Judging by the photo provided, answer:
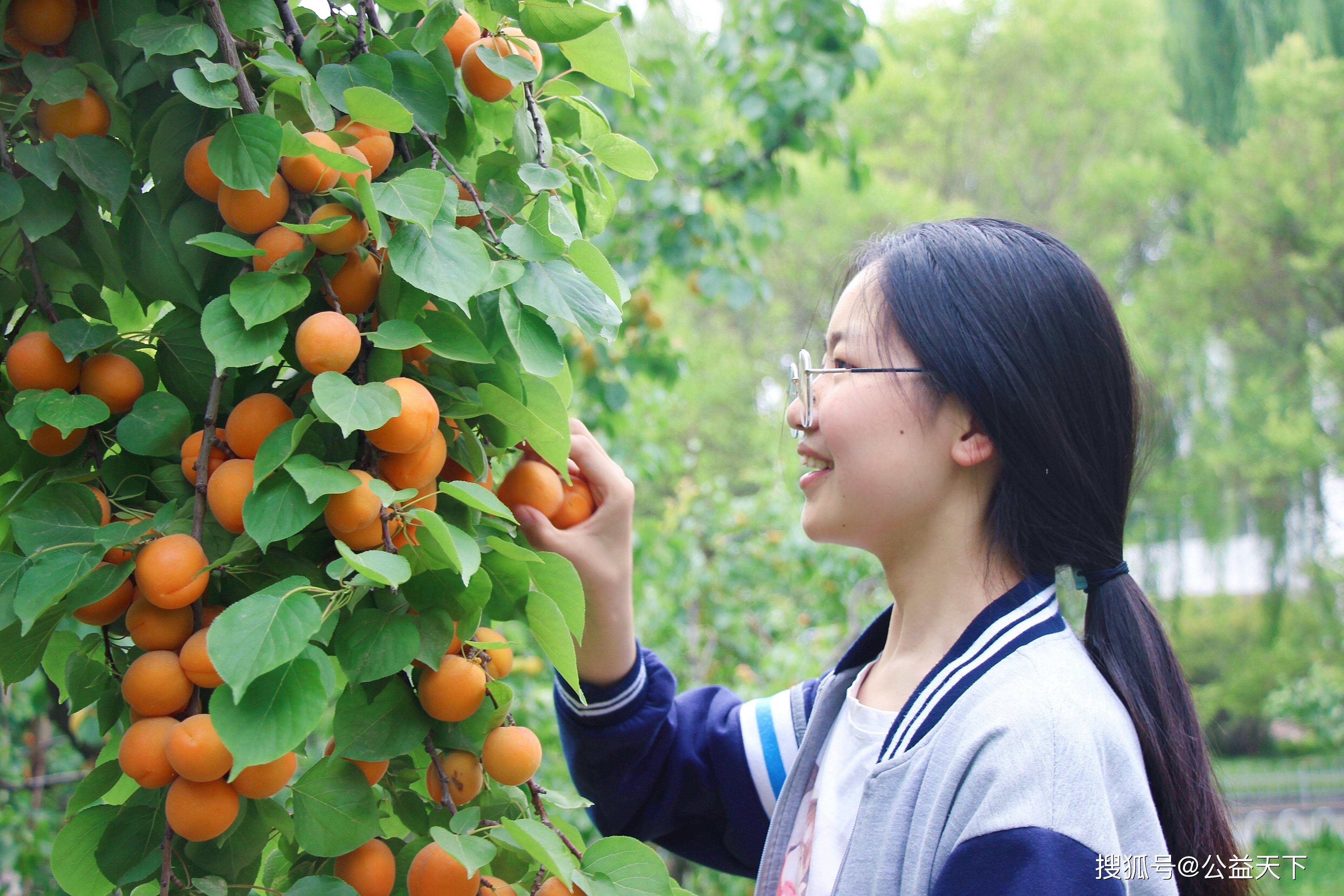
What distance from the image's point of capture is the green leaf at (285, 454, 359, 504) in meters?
0.54

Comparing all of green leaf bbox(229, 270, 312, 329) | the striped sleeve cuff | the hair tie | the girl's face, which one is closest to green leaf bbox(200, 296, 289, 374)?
green leaf bbox(229, 270, 312, 329)

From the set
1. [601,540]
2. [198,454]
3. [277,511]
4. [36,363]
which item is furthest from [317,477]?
[601,540]

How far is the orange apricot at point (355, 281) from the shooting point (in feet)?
2.11

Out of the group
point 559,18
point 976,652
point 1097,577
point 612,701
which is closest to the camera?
point 559,18

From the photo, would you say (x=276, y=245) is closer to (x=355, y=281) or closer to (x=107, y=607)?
(x=355, y=281)

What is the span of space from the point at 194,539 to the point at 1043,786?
63 cm

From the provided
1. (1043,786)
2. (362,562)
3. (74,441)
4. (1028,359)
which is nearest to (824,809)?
(1043,786)

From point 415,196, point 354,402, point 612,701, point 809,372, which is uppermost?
point 415,196

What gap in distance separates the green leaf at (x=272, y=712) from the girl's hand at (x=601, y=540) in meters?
0.42

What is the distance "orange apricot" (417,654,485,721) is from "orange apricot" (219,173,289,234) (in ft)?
1.01

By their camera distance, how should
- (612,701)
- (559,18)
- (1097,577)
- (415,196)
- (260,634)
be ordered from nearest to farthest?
(260,634), (415,196), (559,18), (1097,577), (612,701)

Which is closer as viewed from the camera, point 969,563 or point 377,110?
point 377,110

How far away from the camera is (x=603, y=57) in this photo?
764mm

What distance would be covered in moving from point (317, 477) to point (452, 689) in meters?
0.17
